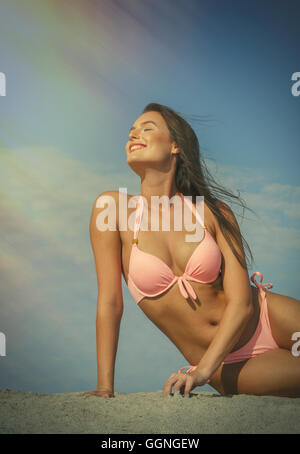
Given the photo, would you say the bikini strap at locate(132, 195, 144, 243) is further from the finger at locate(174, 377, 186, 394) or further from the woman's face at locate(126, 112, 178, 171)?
the finger at locate(174, 377, 186, 394)

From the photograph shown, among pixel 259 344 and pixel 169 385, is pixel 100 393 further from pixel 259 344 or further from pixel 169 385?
pixel 259 344

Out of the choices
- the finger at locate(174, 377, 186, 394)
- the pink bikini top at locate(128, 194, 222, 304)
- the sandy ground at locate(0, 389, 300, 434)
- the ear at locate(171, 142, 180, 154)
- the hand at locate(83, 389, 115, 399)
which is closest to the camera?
the sandy ground at locate(0, 389, 300, 434)

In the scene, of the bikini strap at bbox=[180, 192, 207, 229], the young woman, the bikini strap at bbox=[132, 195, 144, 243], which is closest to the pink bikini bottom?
the young woman

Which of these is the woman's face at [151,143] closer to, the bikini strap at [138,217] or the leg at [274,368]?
the bikini strap at [138,217]

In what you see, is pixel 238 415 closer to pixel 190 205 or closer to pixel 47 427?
pixel 47 427

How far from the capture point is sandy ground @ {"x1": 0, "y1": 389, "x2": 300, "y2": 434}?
4.27 ft

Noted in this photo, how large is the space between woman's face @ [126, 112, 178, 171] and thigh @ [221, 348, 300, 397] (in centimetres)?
77

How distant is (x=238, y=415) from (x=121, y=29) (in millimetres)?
2413

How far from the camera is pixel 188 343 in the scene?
5.92ft

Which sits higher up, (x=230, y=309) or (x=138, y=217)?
(x=138, y=217)

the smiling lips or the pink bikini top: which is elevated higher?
the smiling lips

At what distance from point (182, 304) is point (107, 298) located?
26cm

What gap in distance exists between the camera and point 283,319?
6.07 ft

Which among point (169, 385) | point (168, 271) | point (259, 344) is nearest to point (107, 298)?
point (168, 271)
